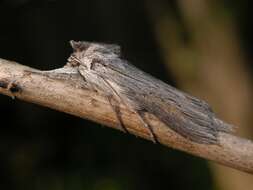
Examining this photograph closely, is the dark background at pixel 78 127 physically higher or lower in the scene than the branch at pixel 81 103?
lower

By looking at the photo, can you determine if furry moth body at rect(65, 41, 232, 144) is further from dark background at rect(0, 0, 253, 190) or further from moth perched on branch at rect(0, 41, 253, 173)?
dark background at rect(0, 0, 253, 190)

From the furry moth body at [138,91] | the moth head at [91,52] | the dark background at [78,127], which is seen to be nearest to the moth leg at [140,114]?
the furry moth body at [138,91]

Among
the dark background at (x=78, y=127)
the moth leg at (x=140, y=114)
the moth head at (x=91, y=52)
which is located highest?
the moth head at (x=91, y=52)

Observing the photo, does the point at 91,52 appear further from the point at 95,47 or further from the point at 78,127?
the point at 78,127

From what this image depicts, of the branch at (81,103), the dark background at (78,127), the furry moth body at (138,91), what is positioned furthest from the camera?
the dark background at (78,127)

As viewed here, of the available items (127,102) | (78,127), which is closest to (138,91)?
(127,102)

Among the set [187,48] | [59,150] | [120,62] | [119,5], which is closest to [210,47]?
[187,48]

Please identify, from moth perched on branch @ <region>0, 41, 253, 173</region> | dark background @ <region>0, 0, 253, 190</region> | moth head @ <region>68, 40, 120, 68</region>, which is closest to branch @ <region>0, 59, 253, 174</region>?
moth perched on branch @ <region>0, 41, 253, 173</region>

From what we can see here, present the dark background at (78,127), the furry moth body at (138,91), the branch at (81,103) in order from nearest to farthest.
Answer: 1. the branch at (81,103)
2. the furry moth body at (138,91)
3. the dark background at (78,127)

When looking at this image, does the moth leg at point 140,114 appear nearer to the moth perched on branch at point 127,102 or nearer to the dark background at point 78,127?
the moth perched on branch at point 127,102
